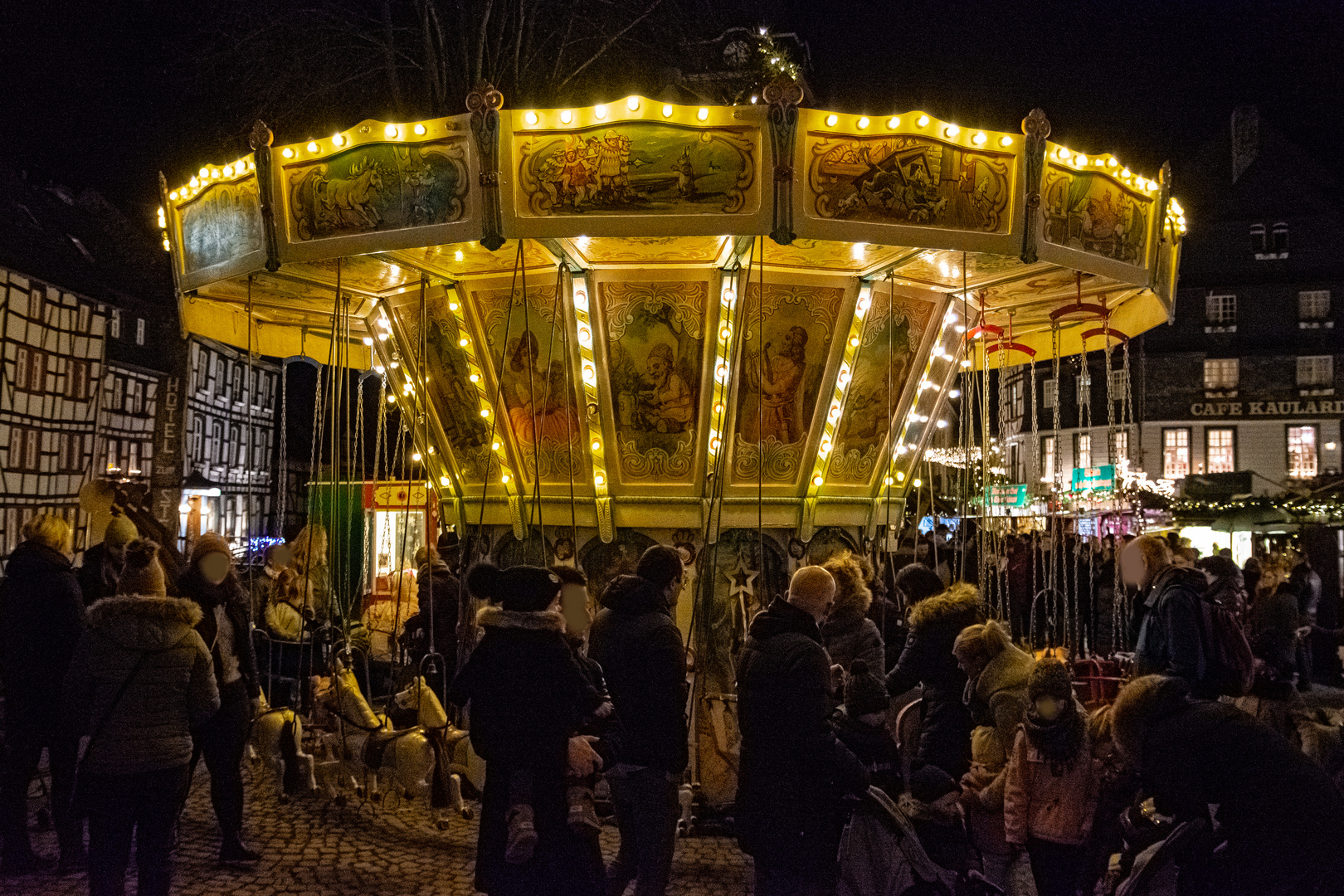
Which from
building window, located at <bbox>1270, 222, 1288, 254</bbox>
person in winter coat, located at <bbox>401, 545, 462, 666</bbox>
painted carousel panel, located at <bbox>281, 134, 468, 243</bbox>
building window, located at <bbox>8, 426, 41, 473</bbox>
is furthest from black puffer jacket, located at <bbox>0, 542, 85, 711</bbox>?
building window, located at <bbox>1270, 222, 1288, 254</bbox>

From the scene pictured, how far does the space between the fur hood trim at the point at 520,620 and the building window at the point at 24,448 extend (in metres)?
18.5

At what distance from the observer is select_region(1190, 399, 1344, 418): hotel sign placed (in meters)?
34.2

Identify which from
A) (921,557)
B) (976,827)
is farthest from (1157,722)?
(921,557)

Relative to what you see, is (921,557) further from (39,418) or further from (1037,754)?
(39,418)

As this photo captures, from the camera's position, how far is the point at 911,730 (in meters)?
6.84

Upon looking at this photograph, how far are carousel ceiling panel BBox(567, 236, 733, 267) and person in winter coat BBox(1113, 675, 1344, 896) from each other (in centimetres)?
420

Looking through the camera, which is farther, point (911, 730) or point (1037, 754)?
point (911, 730)

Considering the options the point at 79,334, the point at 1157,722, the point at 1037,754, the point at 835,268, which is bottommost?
the point at 1037,754

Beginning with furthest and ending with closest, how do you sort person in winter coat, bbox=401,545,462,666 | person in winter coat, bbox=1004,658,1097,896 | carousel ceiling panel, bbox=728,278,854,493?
1. person in winter coat, bbox=401,545,462,666
2. carousel ceiling panel, bbox=728,278,854,493
3. person in winter coat, bbox=1004,658,1097,896

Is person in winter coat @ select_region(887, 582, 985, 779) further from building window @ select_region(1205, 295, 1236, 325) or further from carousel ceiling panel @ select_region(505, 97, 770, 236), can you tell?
building window @ select_region(1205, 295, 1236, 325)

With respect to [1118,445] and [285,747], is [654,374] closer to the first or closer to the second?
[285,747]

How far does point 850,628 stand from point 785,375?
7.67 ft

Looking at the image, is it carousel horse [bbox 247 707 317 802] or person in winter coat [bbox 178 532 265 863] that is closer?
person in winter coat [bbox 178 532 265 863]

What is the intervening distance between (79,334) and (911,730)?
2097 cm
